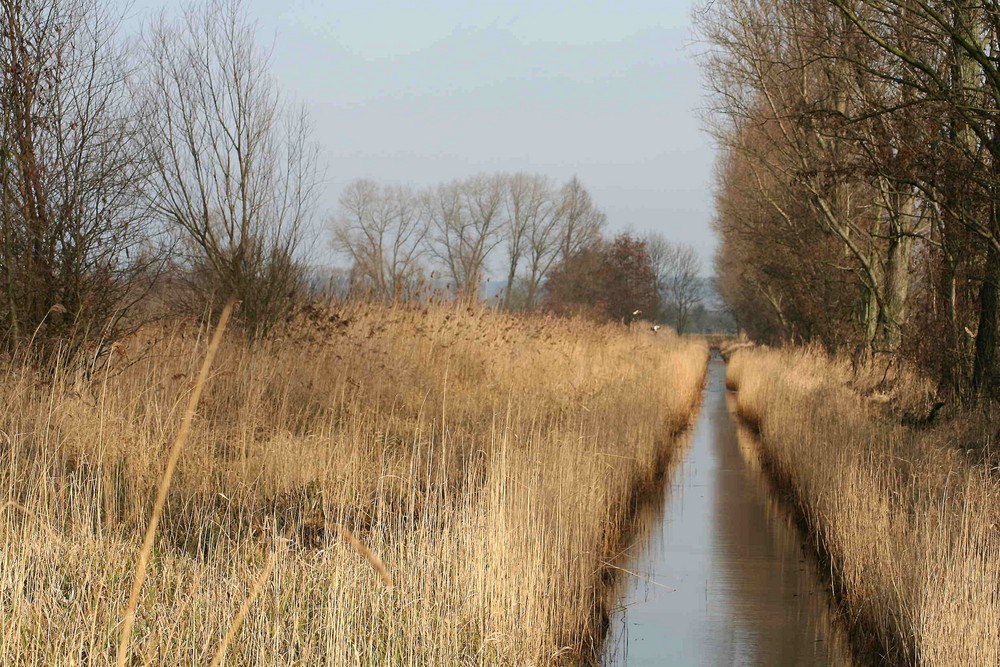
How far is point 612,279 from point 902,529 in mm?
39623

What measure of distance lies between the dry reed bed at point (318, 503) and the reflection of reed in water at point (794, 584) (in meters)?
1.10

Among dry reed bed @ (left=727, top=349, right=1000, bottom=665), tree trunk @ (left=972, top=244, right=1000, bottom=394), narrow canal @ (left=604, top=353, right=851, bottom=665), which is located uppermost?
tree trunk @ (left=972, top=244, right=1000, bottom=394)

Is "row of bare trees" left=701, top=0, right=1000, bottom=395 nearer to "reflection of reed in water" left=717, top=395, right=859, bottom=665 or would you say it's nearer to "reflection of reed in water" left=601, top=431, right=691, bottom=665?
"reflection of reed in water" left=717, top=395, right=859, bottom=665

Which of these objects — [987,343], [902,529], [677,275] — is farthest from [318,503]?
[677,275]

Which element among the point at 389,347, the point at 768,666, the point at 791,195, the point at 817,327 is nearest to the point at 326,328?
the point at 389,347

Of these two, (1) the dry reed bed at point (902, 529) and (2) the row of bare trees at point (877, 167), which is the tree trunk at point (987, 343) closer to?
(2) the row of bare trees at point (877, 167)

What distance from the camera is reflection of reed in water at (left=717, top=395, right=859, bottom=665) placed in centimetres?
590

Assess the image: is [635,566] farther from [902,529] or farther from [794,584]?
[902,529]

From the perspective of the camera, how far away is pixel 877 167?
289 inches

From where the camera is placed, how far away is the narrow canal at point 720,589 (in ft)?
19.4

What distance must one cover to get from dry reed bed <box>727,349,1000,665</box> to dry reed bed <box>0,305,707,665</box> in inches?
66.7

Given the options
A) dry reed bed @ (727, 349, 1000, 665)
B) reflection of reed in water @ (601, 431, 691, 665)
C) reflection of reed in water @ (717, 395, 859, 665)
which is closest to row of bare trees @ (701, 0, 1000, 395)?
dry reed bed @ (727, 349, 1000, 665)

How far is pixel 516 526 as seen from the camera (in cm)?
511

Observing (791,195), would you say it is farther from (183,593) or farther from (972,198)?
(183,593)
